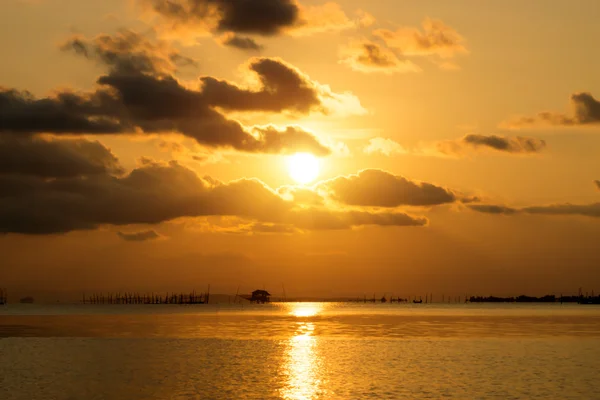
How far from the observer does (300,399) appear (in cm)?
4844

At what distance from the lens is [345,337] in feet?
360

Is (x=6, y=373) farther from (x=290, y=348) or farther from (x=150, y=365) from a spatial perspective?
(x=290, y=348)

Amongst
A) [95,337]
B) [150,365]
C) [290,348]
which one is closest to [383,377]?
[150,365]

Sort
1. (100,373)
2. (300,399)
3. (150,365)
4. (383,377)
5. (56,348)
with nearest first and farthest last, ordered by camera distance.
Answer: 1. (300,399)
2. (383,377)
3. (100,373)
4. (150,365)
5. (56,348)

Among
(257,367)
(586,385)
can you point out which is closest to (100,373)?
(257,367)

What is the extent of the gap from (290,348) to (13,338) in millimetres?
43412

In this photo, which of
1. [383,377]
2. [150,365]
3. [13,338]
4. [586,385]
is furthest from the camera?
[13,338]

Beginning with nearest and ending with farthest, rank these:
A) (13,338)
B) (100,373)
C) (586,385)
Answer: (586,385), (100,373), (13,338)

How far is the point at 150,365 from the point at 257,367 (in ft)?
35.5

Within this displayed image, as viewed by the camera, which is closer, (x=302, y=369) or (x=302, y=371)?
(x=302, y=371)

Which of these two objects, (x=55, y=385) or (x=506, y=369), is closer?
(x=55, y=385)

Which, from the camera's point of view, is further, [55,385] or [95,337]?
[95,337]

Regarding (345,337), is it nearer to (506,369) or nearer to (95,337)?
(95,337)

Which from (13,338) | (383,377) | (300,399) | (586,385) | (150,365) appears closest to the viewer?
(300,399)
